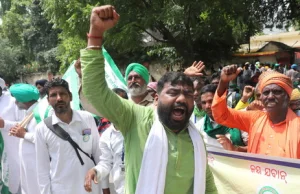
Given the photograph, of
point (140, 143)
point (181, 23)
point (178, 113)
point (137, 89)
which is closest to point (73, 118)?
point (137, 89)

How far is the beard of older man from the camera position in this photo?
4.18 metres

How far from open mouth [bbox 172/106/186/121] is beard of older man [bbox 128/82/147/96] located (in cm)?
195

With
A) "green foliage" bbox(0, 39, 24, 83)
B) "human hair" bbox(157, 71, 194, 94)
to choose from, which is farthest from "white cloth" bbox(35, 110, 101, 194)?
"green foliage" bbox(0, 39, 24, 83)

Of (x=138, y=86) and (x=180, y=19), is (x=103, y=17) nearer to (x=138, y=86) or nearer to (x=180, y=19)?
(x=138, y=86)

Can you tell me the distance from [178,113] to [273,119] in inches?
40.1

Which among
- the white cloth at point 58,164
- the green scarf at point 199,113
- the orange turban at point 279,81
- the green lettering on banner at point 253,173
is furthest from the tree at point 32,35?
the orange turban at point 279,81

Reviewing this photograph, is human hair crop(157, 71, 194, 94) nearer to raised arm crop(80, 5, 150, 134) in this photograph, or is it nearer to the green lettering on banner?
raised arm crop(80, 5, 150, 134)

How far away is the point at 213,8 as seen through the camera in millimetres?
12805

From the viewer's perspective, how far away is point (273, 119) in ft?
9.50

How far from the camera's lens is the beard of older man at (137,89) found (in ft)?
13.7

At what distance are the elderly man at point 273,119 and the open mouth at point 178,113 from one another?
86 centimetres

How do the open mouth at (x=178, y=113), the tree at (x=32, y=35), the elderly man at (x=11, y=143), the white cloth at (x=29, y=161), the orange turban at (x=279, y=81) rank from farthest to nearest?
the tree at (x=32, y=35) < the elderly man at (x=11, y=143) < the white cloth at (x=29, y=161) < the orange turban at (x=279, y=81) < the open mouth at (x=178, y=113)

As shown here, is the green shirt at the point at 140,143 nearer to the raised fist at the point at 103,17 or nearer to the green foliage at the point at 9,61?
the raised fist at the point at 103,17

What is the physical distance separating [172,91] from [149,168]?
1.61ft
